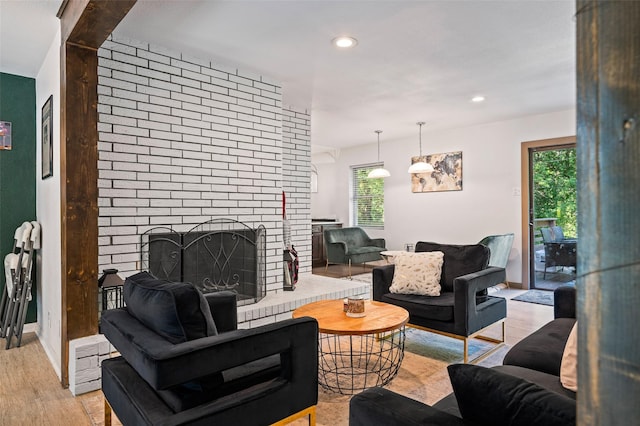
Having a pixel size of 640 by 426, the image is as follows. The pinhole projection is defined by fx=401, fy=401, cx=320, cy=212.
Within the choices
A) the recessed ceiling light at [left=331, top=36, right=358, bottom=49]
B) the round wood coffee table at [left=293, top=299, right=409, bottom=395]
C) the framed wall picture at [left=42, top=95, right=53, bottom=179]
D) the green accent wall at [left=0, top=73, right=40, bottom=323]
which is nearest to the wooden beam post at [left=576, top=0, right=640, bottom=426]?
the round wood coffee table at [left=293, top=299, right=409, bottom=395]

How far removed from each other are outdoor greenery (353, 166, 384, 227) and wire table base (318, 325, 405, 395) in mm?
4556

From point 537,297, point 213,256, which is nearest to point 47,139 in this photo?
point 213,256

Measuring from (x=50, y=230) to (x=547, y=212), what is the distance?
5746 millimetres

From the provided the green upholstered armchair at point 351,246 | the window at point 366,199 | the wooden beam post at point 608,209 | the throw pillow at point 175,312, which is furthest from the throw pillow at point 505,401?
the window at point 366,199

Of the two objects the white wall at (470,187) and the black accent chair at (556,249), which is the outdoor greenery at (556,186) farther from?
the white wall at (470,187)

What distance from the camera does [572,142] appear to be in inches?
203

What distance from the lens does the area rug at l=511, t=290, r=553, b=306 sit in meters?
4.90

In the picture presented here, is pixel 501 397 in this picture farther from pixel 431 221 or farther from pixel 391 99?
pixel 431 221

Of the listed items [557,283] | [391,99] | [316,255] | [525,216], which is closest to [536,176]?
[525,216]

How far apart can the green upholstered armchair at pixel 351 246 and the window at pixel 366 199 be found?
0.52 m

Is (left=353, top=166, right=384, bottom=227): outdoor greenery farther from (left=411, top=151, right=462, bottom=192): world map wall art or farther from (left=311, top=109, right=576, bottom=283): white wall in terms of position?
(left=411, top=151, right=462, bottom=192): world map wall art

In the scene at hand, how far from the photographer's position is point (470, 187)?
20.7ft

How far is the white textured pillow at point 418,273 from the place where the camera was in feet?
10.9

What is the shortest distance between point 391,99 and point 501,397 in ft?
13.4
